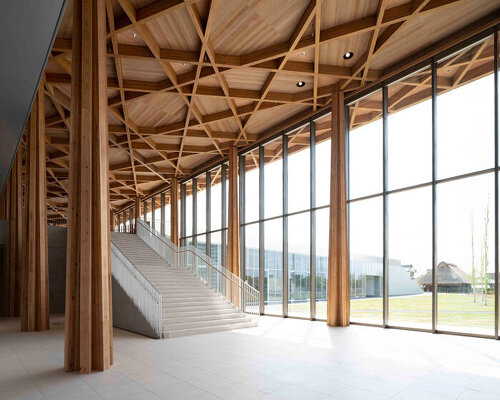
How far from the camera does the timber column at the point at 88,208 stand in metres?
6.39

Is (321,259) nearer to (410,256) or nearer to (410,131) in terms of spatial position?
(410,256)

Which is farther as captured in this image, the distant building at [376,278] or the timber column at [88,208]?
the distant building at [376,278]

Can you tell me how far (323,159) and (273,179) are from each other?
9.02 feet

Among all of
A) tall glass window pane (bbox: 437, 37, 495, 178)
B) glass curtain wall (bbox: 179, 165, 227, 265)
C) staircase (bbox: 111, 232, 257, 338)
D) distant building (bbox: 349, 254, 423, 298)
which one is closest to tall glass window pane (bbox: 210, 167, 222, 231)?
glass curtain wall (bbox: 179, 165, 227, 265)

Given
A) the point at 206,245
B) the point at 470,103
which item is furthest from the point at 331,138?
the point at 206,245

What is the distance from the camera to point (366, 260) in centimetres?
1146

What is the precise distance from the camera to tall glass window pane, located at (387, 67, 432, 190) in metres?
10.3

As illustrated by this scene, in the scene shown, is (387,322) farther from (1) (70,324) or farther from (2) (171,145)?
(2) (171,145)

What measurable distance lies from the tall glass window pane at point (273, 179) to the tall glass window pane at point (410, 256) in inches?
196

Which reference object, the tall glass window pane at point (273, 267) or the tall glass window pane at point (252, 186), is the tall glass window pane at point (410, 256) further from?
the tall glass window pane at point (252, 186)

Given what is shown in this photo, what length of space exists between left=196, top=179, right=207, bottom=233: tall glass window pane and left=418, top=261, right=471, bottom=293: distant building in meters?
12.4

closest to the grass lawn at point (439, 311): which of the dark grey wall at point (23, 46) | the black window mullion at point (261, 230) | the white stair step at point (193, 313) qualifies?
the white stair step at point (193, 313)

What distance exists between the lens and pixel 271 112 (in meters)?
14.3

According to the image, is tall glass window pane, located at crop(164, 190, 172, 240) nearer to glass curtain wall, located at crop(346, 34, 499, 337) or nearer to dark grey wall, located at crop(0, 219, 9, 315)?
dark grey wall, located at crop(0, 219, 9, 315)
